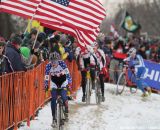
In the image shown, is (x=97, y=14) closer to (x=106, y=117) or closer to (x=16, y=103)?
(x=106, y=117)

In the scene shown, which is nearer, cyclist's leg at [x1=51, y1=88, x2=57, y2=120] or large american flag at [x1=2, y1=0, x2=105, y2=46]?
cyclist's leg at [x1=51, y1=88, x2=57, y2=120]

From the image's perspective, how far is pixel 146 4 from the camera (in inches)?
3809

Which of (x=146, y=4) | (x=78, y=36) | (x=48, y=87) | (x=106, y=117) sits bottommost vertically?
(x=106, y=117)

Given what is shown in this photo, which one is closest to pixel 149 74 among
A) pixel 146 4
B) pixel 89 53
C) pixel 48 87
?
pixel 89 53

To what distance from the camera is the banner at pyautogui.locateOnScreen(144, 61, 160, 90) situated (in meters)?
23.7

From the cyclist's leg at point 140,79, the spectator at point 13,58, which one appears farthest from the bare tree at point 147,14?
the spectator at point 13,58

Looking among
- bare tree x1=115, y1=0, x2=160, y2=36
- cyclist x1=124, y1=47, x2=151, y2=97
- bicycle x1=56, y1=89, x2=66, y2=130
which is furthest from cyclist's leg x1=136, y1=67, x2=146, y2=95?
bare tree x1=115, y1=0, x2=160, y2=36

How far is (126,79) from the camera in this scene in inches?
812

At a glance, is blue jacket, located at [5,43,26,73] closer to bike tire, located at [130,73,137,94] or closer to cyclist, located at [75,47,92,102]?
cyclist, located at [75,47,92,102]

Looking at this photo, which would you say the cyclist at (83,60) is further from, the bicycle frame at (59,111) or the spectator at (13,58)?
the spectator at (13,58)

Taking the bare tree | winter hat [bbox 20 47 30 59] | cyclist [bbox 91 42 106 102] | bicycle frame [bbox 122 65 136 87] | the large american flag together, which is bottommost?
bicycle frame [bbox 122 65 136 87]

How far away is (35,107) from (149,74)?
10.2 metres

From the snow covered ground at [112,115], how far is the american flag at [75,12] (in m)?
2.31

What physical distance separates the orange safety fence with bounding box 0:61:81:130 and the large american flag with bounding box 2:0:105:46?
123 cm
